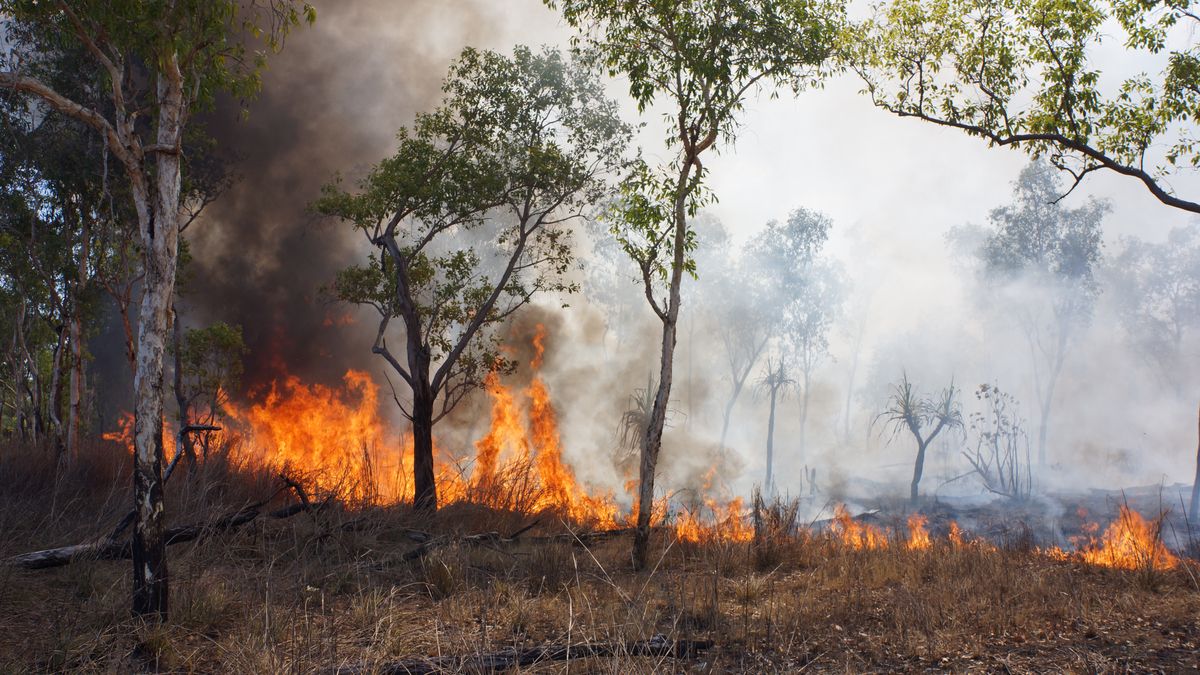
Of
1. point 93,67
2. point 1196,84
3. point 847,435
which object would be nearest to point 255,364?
point 93,67

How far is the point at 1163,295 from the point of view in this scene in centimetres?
5272

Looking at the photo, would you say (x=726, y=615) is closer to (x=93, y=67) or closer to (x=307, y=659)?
(x=307, y=659)

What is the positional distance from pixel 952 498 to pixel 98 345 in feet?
126

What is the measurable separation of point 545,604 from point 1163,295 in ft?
203

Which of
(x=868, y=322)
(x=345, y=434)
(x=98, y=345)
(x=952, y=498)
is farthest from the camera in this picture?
(x=868, y=322)

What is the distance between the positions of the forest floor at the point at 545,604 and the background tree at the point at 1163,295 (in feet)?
176

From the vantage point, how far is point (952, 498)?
115 feet

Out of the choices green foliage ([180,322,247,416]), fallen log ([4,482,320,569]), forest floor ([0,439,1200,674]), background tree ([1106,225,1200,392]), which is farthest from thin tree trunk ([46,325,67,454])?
background tree ([1106,225,1200,392])

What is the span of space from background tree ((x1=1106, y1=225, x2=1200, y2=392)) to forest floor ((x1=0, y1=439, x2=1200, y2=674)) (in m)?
53.7

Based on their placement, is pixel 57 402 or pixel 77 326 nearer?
pixel 57 402

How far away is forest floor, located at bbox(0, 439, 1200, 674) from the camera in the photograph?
5457 mm

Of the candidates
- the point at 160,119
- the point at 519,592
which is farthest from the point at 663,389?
the point at 160,119

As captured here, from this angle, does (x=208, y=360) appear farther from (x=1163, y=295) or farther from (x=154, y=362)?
(x=1163, y=295)

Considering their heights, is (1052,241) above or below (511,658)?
above
